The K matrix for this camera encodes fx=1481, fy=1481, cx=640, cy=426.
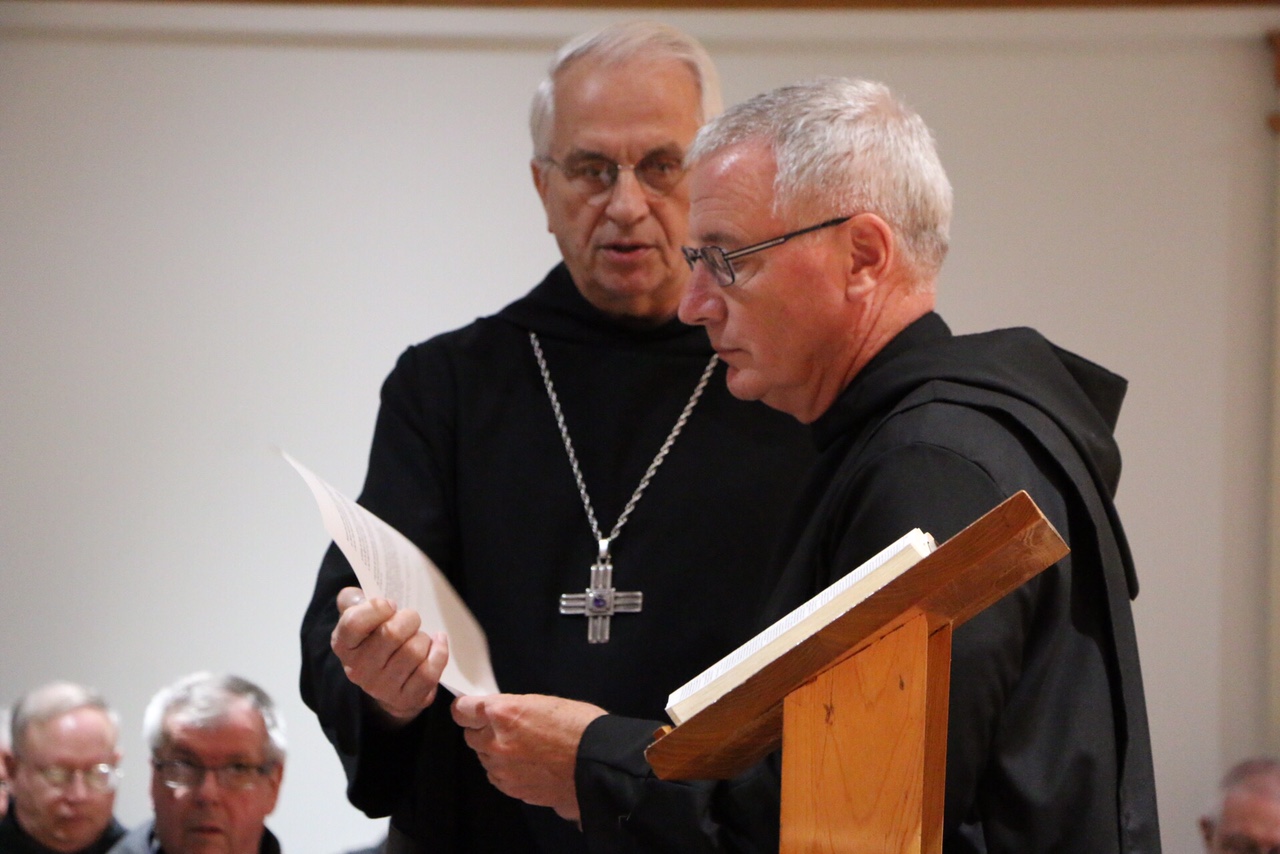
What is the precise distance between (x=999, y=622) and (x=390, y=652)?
2.73 feet

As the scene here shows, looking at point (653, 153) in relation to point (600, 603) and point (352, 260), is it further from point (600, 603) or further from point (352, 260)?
point (352, 260)

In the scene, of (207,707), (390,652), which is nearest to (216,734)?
(207,707)

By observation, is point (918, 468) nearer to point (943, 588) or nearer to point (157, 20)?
point (943, 588)

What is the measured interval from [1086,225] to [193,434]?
3400mm

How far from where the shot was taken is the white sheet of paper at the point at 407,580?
191 centimetres

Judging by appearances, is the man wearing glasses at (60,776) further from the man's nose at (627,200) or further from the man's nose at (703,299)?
the man's nose at (703,299)

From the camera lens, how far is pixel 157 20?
5.46 meters

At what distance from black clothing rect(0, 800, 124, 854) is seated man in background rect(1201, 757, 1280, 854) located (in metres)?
3.27

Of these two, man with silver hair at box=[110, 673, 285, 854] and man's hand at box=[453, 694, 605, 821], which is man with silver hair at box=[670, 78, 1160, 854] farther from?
man with silver hair at box=[110, 673, 285, 854]

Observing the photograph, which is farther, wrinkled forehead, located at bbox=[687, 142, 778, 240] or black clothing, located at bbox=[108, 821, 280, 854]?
black clothing, located at bbox=[108, 821, 280, 854]

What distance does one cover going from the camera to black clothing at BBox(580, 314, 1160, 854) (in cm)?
160

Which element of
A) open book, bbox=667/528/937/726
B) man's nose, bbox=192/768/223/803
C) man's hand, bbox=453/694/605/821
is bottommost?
man's nose, bbox=192/768/223/803

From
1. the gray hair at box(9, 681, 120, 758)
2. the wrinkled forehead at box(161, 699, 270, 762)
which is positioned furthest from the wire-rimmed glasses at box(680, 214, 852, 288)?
the gray hair at box(9, 681, 120, 758)

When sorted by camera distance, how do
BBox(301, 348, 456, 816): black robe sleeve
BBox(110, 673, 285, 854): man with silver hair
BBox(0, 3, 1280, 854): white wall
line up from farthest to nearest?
BBox(0, 3, 1280, 854): white wall, BBox(110, 673, 285, 854): man with silver hair, BBox(301, 348, 456, 816): black robe sleeve
